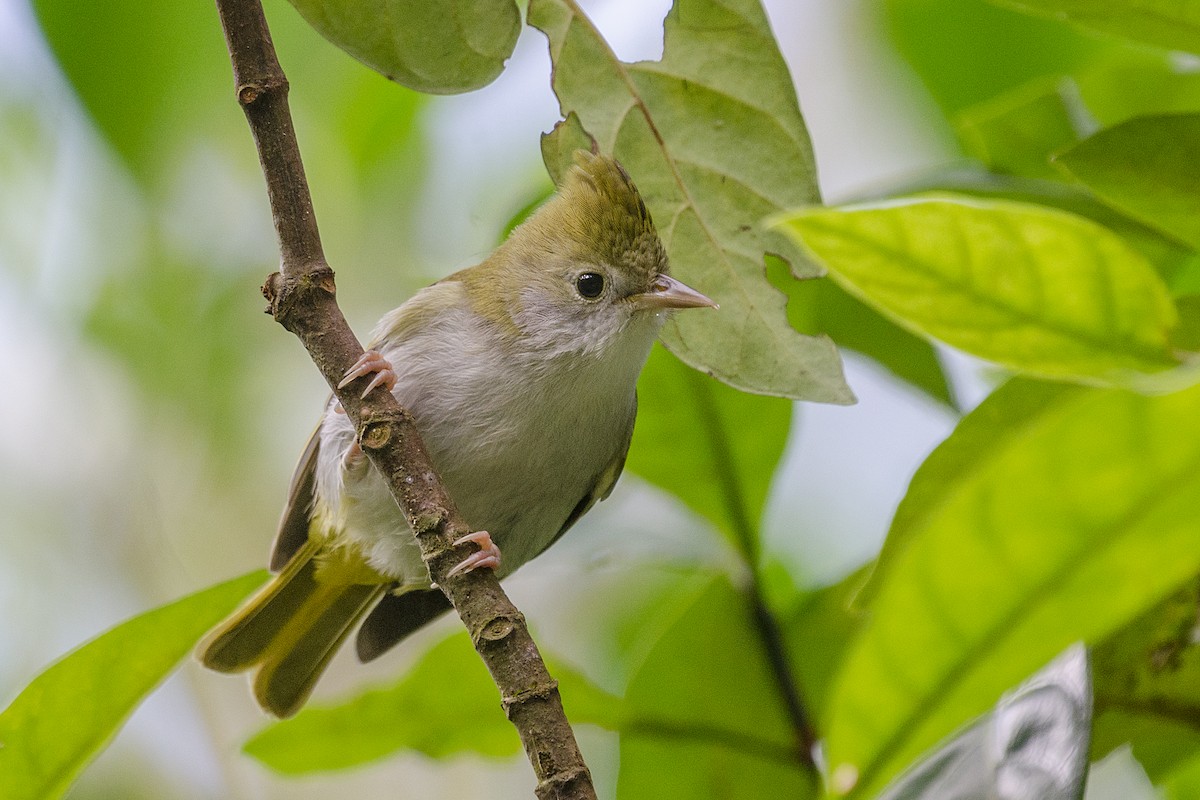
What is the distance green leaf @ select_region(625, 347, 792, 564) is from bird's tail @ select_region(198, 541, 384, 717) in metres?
1.02

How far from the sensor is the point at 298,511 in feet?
8.85

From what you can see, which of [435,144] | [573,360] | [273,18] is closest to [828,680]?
[573,360]

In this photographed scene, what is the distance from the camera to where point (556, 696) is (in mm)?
1360

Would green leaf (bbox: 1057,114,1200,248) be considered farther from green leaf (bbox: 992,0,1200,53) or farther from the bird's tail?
the bird's tail

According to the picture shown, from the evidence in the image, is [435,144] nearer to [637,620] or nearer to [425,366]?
[425,366]

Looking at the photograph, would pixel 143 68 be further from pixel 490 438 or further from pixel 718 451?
pixel 718 451

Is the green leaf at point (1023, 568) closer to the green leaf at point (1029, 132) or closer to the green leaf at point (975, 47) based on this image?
the green leaf at point (1029, 132)

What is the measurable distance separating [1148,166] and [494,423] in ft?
4.31

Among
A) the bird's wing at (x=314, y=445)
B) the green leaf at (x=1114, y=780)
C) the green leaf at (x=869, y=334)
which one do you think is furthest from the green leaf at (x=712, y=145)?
the green leaf at (x=1114, y=780)

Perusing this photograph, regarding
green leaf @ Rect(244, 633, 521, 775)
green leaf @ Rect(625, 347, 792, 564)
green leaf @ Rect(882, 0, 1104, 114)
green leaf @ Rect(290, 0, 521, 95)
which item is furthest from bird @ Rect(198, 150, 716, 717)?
green leaf @ Rect(290, 0, 521, 95)

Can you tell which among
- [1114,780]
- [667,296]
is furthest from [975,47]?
[1114,780]

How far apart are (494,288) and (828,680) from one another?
1124mm

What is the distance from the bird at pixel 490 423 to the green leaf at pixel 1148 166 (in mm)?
847

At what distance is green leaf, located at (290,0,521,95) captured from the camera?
1.39 m
